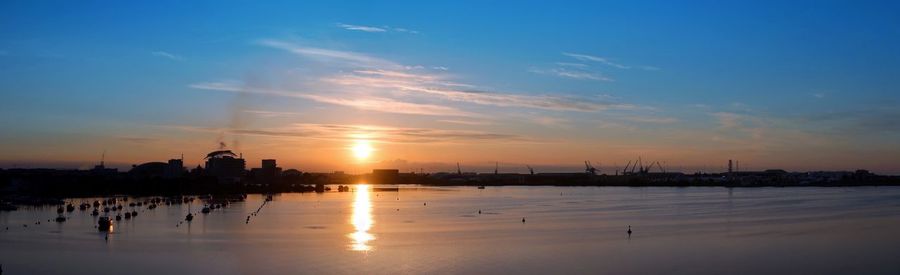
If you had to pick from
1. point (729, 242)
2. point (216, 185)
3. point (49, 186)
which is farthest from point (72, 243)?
point (216, 185)

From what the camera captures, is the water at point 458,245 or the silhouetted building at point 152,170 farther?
the silhouetted building at point 152,170

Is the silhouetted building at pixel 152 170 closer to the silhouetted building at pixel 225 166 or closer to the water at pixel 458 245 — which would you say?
the silhouetted building at pixel 225 166

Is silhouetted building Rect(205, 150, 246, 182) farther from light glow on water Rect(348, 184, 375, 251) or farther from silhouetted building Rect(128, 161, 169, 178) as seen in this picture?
light glow on water Rect(348, 184, 375, 251)

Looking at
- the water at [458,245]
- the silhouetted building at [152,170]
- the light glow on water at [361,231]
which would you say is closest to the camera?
the water at [458,245]

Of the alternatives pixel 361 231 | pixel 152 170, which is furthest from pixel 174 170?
pixel 361 231

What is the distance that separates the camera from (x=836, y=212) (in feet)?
210

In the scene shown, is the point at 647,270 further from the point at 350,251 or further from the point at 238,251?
the point at 238,251

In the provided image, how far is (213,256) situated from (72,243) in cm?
1008

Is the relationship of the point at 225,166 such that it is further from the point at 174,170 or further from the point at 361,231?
the point at 361,231

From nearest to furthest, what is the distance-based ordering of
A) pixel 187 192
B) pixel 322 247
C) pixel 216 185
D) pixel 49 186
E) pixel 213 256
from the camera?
pixel 213 256 < pixel 322 247 < pixel 49 186 < pixel 187 192 < pixel 216 185

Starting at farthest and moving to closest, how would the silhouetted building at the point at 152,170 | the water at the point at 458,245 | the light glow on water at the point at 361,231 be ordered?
the silhouetted building at the point at 152,170 → the light glow on water at the point at 361,231 → the water at the point at 458,245

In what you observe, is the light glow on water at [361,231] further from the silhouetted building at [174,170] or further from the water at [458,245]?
the silhouetted building at [174,170]

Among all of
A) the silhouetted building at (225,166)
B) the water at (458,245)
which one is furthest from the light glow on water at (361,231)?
the silhouetted building at (225,166)

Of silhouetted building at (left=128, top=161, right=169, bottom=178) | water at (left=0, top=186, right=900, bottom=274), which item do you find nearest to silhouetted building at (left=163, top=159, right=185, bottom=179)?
silhouetted building at (left=128, top=161, right=169, bottom=178)
